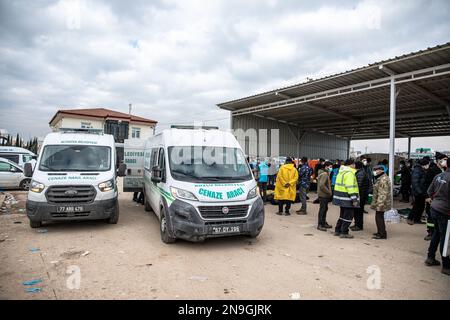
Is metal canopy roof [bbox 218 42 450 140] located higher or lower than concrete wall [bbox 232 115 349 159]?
higher

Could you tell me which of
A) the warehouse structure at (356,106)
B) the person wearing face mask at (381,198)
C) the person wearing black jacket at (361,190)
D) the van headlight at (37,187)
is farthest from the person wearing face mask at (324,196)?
the van headlight at (37,187)

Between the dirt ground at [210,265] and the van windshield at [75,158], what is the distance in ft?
4.69

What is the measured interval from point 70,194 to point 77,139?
1.75 metres

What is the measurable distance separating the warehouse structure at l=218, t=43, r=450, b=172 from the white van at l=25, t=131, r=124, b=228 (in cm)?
899

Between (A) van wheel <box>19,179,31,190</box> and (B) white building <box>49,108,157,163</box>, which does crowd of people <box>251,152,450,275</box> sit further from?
(B) white building <box>49,108,157,163</box>

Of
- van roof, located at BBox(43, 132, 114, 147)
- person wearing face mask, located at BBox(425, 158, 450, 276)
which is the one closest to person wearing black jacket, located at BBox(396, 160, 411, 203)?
person wearing face mask, located at BBox(425, 158, 450, 276)

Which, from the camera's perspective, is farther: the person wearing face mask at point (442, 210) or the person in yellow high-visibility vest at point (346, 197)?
the person in yellow high-visibility vest at point (346, 197)

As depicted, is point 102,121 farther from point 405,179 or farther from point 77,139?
point 405,179

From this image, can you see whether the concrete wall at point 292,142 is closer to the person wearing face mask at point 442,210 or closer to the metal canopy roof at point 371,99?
the metal canopy roof at point 371,99

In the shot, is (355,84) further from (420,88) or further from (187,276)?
(187,276)

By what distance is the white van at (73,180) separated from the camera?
5844mm

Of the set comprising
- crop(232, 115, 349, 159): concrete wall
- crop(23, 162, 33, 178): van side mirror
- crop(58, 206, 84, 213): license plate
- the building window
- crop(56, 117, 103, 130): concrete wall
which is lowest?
crop(58, 206, 84, 213): license plate

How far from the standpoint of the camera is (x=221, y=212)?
5.02m

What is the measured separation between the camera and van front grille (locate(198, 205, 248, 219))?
4.95 metres
